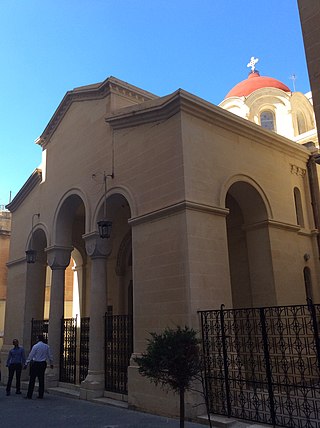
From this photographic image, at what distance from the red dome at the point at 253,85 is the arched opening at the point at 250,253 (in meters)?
11.5

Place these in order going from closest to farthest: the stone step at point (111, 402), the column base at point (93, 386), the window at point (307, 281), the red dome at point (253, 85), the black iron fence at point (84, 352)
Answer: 1. the stone step at point (111, 402)
2. the column base at point (93, 386)
3. the black iron fence at point (84, 352)
4. the window at point (307, 281)
5. the red dome at point (253, 85)

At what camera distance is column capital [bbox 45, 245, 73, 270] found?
13172 millimetres

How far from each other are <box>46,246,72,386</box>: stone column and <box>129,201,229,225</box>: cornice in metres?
4.61

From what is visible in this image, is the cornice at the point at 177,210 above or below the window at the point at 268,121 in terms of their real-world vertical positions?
below

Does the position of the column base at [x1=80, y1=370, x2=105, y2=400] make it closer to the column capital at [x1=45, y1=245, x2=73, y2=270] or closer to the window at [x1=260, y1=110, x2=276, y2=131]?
the column capital at [x1=45, y1=245, x2=73, y2=270]

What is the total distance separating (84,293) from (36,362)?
6443 millimetres

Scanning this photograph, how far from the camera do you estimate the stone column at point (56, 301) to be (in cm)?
1252

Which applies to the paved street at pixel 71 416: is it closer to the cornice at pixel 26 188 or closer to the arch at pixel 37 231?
the arch at pixel 37 231

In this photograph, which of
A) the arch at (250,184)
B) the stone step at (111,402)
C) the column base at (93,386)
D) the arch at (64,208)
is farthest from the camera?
the arch at (64,208)

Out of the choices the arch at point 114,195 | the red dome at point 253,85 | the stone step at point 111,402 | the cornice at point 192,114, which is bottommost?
the stone step at point 111,402

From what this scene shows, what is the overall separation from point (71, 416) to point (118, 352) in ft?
6.70

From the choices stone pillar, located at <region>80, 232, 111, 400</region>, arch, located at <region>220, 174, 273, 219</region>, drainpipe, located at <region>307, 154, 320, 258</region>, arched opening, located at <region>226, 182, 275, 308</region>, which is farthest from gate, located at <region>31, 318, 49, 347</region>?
drainpipe, located at <region>307, 154, 320, 258</region>

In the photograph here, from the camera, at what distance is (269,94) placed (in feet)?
65.7

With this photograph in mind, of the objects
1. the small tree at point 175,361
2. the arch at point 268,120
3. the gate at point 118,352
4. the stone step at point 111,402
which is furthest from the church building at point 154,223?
the arch at point 268,120
